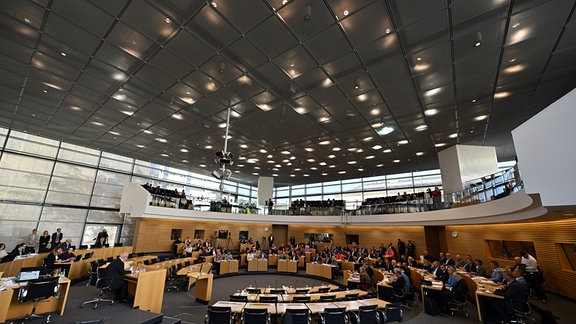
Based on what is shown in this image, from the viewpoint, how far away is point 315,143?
13.7m

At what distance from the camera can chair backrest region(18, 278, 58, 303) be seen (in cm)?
509

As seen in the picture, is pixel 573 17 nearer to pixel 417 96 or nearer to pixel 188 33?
pixel 417 96

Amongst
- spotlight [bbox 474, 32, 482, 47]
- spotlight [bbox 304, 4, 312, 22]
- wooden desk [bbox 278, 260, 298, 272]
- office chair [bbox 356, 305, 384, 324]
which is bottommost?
wooden desk [bbox 278, 260, 298, 272]

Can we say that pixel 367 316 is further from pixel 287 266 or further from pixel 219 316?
pixel 287 266

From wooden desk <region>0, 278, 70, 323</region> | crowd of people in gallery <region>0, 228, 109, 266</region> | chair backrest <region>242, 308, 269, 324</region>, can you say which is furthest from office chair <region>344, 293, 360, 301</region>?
crowd of people in gallery <region>0, 228, 109, 266</region>

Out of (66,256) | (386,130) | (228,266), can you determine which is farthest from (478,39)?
(66,256)

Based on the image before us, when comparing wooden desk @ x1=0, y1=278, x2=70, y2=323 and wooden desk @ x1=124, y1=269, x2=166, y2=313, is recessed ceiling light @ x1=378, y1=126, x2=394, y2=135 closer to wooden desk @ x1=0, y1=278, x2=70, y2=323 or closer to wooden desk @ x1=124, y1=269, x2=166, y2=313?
wooden desk @ x1=124, y1=269, x2=166, y2=313

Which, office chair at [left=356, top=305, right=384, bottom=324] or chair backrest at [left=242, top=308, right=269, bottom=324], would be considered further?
office chair at [left=356, top=305, right=384, bottom=324]

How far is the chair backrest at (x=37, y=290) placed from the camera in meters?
5.09

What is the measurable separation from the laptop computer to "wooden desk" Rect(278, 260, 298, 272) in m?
11.4

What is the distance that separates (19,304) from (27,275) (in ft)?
2.00

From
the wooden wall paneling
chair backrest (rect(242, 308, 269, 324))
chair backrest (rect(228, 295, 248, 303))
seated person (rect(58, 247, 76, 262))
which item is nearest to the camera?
chair backrest (rect(242, 308, 269, 324))

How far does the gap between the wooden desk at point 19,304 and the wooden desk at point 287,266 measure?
10.7 meters

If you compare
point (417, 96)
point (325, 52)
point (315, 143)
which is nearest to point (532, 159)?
point (417, 96)
